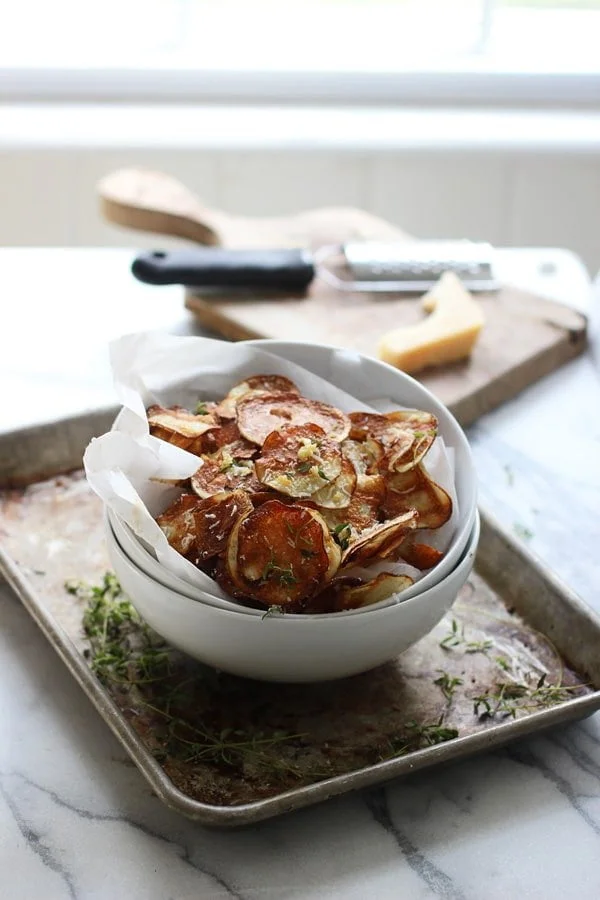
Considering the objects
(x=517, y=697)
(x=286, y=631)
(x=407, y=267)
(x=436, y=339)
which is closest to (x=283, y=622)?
(x=286, y=631)

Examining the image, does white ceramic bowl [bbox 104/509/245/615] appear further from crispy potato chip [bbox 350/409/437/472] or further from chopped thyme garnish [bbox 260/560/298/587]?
crispy potato chip [bbox 350/409/437/472]

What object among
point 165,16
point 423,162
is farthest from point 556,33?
point 165,16

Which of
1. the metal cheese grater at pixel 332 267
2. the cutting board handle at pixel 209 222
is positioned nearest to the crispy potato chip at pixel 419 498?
the metal cheese grater at pixel 332 267

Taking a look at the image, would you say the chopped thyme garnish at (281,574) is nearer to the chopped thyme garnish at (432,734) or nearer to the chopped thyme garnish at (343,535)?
the chopped thyme garnish at (343,535)

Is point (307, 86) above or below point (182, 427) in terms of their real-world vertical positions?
below

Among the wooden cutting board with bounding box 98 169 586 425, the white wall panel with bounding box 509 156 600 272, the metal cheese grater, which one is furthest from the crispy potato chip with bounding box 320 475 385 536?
the white wall panel with bounding box 509 156 600 272

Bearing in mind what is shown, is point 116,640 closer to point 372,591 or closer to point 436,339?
point 372,591
